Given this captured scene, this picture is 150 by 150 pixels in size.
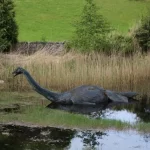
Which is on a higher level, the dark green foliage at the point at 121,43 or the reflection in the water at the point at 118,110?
the dark green foliage at the point at 121,43

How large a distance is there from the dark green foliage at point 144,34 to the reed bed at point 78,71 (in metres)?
2.89

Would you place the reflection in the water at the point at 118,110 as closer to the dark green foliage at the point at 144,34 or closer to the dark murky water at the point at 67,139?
the dark murky water at the point at 67,139

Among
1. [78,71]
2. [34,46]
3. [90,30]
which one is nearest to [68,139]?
[78,71]

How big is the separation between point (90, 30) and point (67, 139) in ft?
33.2

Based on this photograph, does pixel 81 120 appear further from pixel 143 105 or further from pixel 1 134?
pixel 143 105

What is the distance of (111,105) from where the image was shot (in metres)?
14.3

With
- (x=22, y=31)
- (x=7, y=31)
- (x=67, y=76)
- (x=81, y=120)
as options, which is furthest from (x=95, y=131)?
(x=22, y=31)

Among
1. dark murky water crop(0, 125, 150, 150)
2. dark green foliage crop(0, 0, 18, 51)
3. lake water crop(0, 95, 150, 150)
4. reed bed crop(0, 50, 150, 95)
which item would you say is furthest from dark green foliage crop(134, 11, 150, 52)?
dark murky water crop(0, 125, 150, 150)

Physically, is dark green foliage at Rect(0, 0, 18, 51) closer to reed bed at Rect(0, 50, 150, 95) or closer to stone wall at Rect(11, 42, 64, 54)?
stone wall at Rect(11, 42, 64, 54)

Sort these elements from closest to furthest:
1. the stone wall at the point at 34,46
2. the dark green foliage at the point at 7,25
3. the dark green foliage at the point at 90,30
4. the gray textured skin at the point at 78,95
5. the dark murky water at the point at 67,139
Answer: the dark murky water at the point at 67,139, the gray textured skin at the point at 78,95, the dark green foliage at the point at 90,30, the stone wall at the point at 34,46, the dark green foliage at the point at 7,25

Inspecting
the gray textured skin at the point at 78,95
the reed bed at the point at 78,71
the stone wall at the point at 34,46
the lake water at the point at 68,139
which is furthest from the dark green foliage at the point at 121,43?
the lake water at the point at 68,139

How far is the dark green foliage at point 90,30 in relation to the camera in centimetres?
1953

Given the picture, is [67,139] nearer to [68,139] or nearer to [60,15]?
[68,139]

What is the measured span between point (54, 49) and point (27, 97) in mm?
5536
